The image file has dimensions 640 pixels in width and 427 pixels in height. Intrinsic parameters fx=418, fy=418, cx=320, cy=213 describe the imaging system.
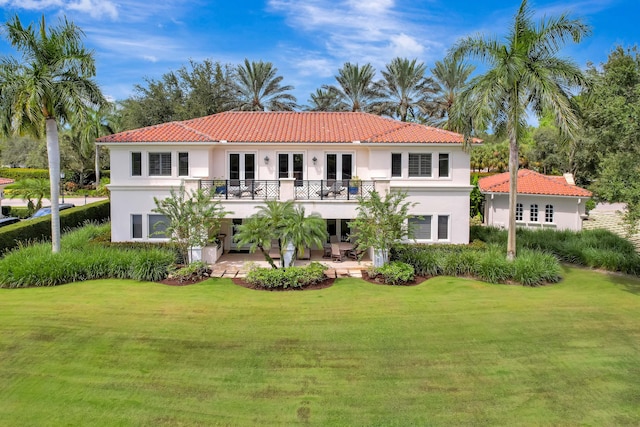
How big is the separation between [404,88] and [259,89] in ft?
52.6

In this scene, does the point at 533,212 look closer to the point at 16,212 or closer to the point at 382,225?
→ the point at 382,225

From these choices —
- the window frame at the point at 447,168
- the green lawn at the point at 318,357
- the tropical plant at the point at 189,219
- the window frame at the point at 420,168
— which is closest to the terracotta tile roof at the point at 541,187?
the window frame at the point at 447,168

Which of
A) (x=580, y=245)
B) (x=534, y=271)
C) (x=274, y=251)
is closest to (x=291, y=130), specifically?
(x=274, y=251)

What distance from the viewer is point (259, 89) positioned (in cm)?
4616

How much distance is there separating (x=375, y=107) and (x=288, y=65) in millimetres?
10940

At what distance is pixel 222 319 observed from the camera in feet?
45.4

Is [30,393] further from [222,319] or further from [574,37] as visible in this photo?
[574,37]

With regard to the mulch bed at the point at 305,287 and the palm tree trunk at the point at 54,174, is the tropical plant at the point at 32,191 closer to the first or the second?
the palm tree trunk at the point at 54,174

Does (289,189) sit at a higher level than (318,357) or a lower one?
higher

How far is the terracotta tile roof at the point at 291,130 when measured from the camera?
22719 mm

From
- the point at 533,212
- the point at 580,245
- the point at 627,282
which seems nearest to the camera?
the point at 627,282

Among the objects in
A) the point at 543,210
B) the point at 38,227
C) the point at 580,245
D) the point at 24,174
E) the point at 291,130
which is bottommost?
the point at 580,245

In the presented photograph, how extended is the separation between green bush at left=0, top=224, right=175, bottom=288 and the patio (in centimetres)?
260

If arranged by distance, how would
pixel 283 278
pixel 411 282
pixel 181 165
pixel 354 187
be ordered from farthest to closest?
pixel 181 165, pixel 354 187, pixel 411 282, pixel 283 278
